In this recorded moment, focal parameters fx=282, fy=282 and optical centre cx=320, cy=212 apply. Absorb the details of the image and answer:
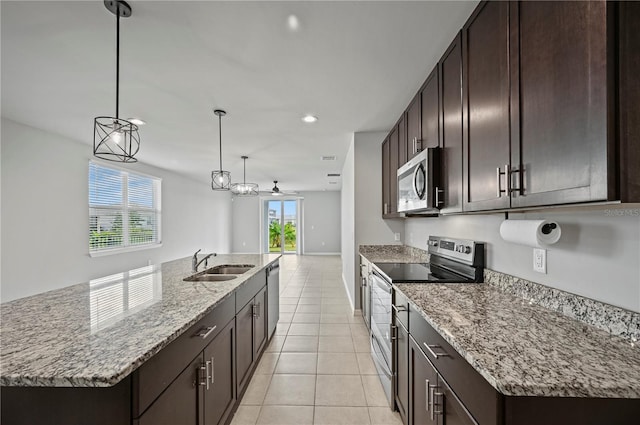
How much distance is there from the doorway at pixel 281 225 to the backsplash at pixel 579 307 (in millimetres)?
9811

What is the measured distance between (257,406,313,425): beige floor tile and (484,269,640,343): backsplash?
1.56 m

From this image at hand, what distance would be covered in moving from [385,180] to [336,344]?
7.01ft

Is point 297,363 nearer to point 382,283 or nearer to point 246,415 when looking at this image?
point 246,415

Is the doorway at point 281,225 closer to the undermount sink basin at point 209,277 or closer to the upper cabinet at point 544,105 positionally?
the undermount sink basin at point 209,277

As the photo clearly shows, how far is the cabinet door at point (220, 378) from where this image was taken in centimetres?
151

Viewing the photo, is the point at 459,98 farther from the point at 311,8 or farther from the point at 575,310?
the point at 575,310

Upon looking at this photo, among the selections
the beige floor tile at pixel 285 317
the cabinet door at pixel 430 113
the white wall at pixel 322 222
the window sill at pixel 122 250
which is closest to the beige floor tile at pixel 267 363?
the beige floor tile at pixel 285 317

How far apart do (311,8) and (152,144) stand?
13.0 feet

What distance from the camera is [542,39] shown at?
3.34 ft

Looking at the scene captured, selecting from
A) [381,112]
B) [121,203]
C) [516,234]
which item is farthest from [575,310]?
[121,203]

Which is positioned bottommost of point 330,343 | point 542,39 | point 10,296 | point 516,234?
point 330,343

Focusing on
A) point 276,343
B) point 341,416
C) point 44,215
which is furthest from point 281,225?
point 341,416

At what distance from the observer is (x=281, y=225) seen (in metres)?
11.3

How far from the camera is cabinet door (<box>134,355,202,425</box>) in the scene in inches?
40.8
